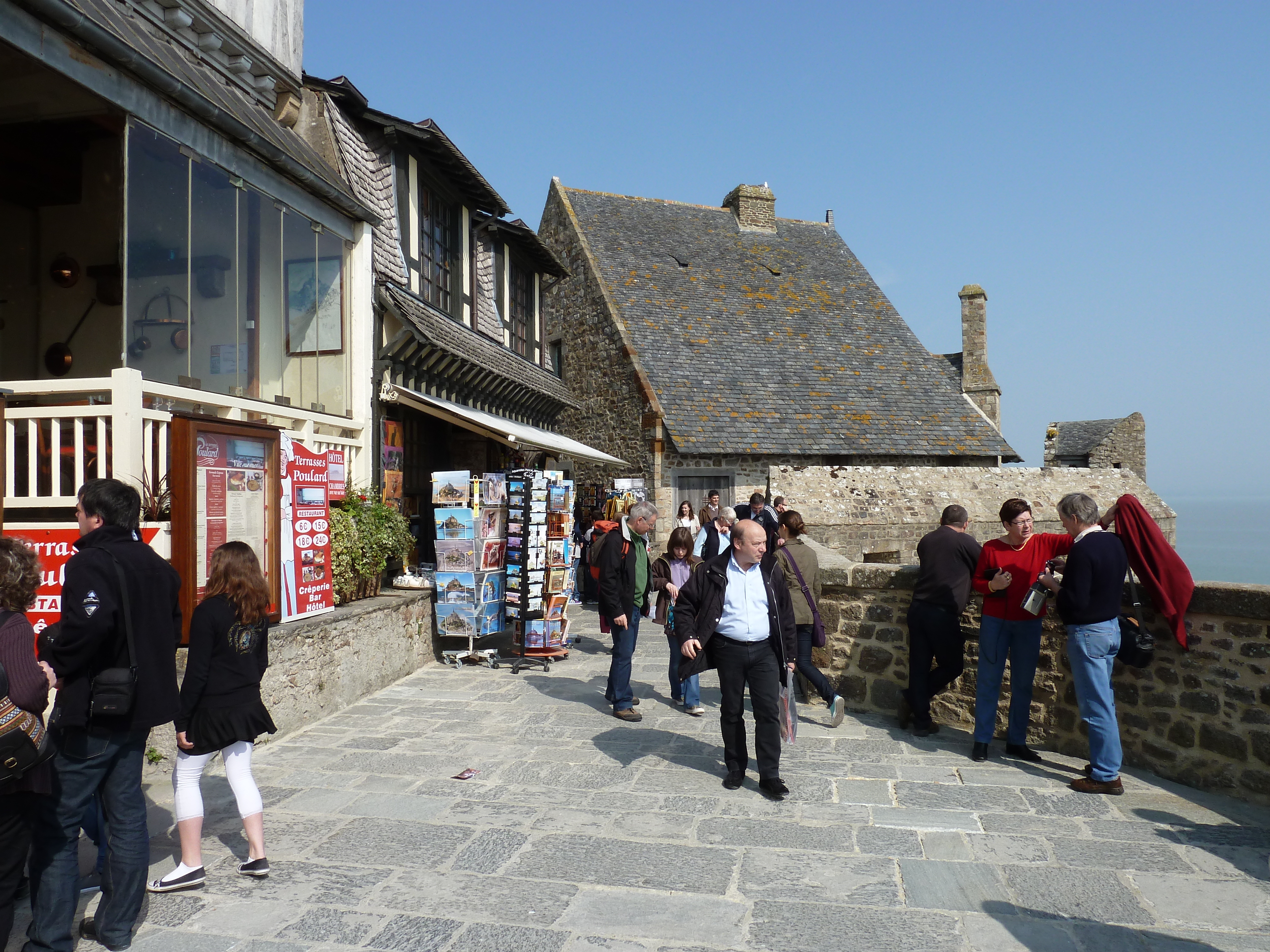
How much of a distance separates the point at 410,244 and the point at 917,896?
364 inches

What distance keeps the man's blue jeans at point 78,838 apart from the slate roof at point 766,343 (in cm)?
1428

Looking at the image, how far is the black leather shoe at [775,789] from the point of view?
506cm

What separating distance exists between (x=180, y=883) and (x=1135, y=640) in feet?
17.0

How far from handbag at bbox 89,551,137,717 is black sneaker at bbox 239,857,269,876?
1069 mm

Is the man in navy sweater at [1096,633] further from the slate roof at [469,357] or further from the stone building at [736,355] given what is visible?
the stone building at [736,355]

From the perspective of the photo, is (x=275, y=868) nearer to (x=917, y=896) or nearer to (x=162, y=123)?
(x=917, y=896)

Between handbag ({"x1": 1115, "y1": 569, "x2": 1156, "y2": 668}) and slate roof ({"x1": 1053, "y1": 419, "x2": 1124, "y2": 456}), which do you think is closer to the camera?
handbag ({"x1": 1115, "y1": 569, "x2": 1156, "y2": 668})

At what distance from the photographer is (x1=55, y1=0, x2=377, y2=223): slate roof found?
18.5ft

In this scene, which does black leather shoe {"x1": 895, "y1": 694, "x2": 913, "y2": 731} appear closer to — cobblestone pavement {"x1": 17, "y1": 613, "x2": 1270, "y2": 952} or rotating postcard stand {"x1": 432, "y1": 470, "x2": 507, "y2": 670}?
cobblestone pavement {"x1": 17, "y1": 613, "x2": 1270, "y2": 952}

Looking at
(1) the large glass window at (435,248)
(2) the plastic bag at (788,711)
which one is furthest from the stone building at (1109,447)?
(2) the plastic bag at (788,711)

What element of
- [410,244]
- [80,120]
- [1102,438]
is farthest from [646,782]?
[1102,438]

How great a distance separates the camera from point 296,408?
7.92 metres

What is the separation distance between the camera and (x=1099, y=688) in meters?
5.16

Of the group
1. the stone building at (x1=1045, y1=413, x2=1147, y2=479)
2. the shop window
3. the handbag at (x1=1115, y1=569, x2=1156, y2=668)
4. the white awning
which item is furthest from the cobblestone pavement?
the stone building at (x1=1045, y1=413, x2=1147, y2=479)
